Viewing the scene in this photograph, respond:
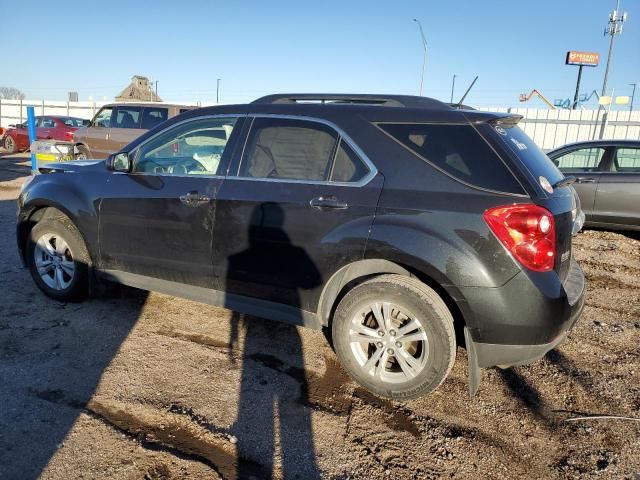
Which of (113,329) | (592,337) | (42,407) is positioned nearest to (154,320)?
(113,329)

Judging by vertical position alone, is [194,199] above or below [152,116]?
below

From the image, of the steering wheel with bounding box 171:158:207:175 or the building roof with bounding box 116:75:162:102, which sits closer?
the steering wheel with bounding box 171:158:207:175

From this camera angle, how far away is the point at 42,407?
2795 millimetres

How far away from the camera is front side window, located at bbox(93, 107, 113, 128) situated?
12.3m

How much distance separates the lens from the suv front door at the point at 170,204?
3.50m

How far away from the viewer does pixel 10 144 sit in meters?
20.8

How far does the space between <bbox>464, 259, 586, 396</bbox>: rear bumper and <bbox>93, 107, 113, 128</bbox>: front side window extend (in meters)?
12.0

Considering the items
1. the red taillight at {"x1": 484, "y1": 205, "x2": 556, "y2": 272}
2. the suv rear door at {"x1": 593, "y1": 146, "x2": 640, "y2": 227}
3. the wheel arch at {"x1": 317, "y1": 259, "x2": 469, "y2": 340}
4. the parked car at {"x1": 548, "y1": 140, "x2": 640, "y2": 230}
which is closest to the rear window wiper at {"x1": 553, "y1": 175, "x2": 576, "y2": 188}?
the red taillight at {"x1": 484, "y1": 205, "x2": 556, "y2": 272}

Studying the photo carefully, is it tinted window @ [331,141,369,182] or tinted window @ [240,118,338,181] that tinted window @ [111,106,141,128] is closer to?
tinted window @ [240,118,338,181]

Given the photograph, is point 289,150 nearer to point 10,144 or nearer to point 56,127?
point 56,127

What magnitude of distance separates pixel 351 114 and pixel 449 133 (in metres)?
0.67

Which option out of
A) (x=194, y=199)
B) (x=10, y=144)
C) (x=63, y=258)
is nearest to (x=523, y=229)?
(x=194, y=199)

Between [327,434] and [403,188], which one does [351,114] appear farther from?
[327,434]

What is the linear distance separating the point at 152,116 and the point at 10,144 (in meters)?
13.2
